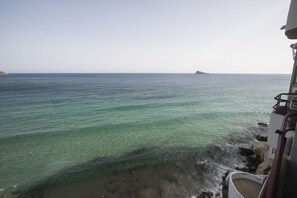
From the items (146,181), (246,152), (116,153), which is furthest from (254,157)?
(116,153)

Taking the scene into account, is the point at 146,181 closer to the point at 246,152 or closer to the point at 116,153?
the point at 116,153

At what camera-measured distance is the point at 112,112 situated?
26.5m

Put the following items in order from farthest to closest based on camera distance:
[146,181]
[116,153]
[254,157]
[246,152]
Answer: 1. [246,152]
2. [116,153]
3. [254,157]
4. [146,181]

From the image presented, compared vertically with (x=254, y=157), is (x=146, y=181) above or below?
A: below

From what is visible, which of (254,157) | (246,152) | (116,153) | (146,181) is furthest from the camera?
(246,152)

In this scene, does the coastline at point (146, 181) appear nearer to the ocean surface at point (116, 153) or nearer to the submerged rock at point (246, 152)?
the ocean surface at point (116, 153)

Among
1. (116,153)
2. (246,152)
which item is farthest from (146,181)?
(246,152)

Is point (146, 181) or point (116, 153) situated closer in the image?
point (146, 181)

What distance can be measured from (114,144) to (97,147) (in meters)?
1.52

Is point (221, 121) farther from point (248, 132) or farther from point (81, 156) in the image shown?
point (81, 156)

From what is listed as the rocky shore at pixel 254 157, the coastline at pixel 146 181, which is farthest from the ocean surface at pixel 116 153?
the rocky shore at pixel 254 157

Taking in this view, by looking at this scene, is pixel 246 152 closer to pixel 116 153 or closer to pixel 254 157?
pixel 254 157

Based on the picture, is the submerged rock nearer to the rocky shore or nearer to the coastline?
the rocky shore

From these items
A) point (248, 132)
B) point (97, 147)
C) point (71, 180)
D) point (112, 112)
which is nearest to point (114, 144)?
point (97, 147)
